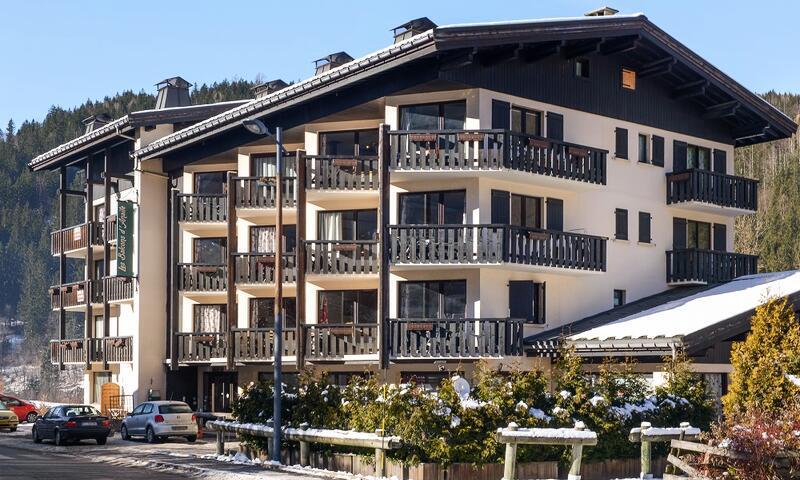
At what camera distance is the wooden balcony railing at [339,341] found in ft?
136

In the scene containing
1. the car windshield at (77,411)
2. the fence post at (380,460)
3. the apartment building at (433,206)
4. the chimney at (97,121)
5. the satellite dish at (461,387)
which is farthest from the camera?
the chimney at (97,121)

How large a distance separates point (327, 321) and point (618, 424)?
17.2 metres

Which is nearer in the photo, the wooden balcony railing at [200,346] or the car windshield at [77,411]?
the car windshield at [77,411]

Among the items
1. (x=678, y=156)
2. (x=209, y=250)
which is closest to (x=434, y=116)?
(x=678, y=156)

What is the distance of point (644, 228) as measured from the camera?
4700 centimetres

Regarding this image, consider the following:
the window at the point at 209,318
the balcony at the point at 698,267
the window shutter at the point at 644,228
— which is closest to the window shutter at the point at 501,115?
the window shutter at the point at 644,228

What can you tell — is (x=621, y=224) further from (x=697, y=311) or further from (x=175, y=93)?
(x=175, y=93)

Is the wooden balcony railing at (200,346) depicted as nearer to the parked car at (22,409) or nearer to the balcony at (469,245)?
the balcony at (469,245)

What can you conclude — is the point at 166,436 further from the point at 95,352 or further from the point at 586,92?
the point at 586,92

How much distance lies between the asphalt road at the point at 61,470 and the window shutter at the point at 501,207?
15134 mm

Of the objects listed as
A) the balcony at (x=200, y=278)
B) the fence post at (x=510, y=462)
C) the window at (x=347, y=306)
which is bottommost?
the fence post at (x=510, y=462)

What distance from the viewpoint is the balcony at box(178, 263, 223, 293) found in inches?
1929

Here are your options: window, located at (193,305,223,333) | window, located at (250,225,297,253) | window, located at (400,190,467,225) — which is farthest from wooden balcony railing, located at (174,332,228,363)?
window, located at (400,190,467,225)

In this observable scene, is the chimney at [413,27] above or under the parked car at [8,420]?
above
